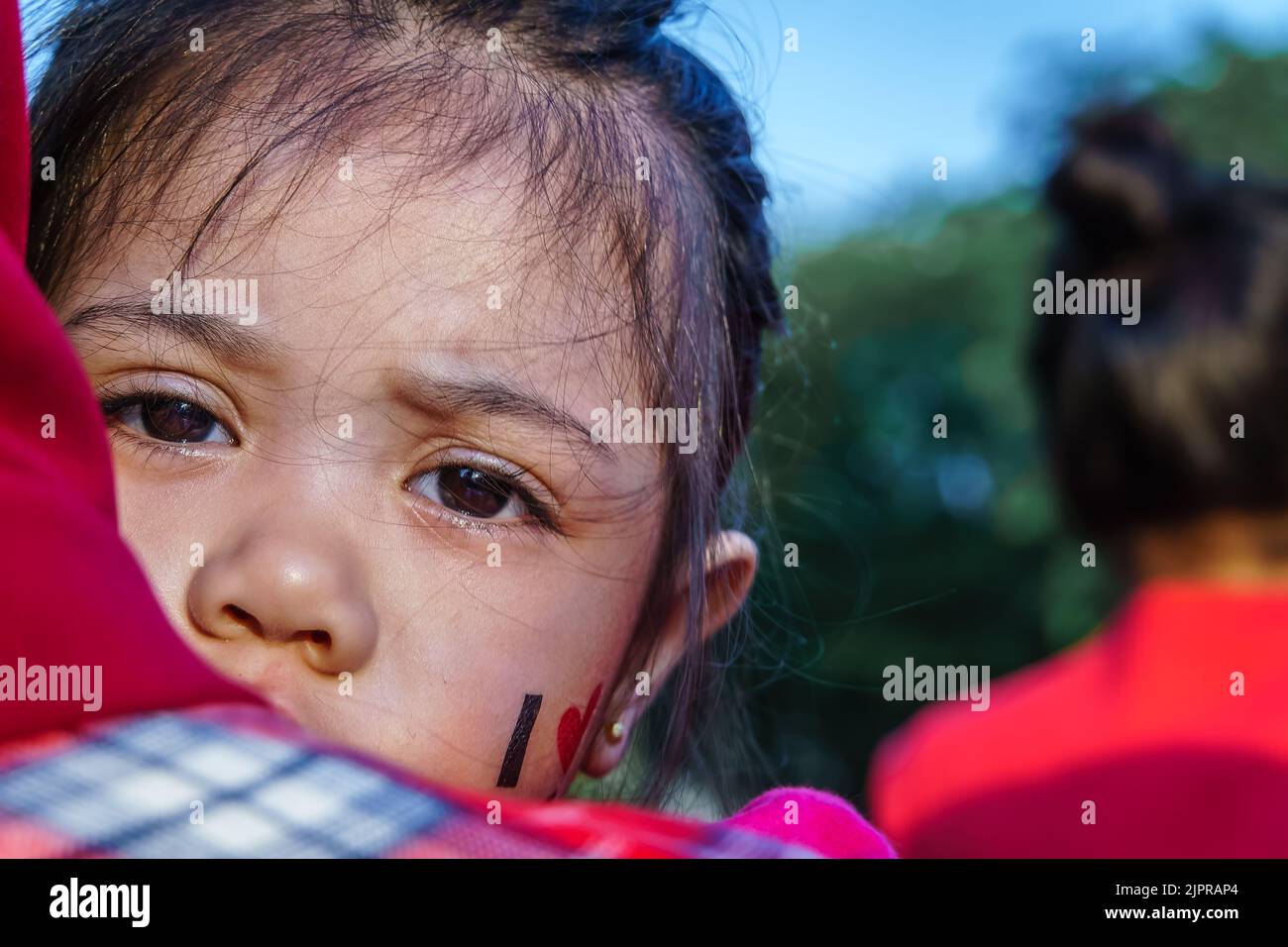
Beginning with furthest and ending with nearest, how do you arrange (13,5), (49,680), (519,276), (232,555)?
(519,276) < (232,555) < (13,5) < (49,680)

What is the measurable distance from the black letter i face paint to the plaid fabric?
653mm

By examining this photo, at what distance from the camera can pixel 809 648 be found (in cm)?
215

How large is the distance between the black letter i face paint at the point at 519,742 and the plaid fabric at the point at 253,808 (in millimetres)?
653

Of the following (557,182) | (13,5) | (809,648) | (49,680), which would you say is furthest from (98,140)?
(809,648)

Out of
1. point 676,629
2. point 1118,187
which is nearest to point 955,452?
point 1118,187

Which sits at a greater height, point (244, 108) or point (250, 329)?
point (244, 108)

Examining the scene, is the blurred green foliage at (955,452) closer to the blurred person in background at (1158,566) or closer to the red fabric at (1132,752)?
the blurred person in background at (1158,566)

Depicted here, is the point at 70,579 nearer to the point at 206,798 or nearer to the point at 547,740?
the point at 206,798

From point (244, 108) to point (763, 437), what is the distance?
1370 mm

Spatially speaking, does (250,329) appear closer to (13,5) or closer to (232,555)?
(232,555)

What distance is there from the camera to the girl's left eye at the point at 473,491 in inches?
51.2

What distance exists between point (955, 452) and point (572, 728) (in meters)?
7.94

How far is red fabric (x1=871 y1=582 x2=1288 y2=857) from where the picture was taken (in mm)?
2072

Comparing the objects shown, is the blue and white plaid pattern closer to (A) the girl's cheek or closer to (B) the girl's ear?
(A) the girl's cheek
